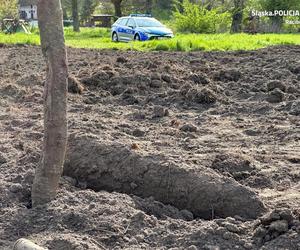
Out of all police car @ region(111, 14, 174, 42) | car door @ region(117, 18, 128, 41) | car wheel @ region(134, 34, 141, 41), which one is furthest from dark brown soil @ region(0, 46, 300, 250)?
car door @ region(117, 18, 128, 41)

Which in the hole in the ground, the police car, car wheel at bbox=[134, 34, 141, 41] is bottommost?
car wheel at bbox=[134, 34, 141, 41]

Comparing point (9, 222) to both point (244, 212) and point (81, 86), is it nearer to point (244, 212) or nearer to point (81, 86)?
point (244, 212)

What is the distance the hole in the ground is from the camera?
16.0 feet

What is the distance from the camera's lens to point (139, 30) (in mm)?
27188

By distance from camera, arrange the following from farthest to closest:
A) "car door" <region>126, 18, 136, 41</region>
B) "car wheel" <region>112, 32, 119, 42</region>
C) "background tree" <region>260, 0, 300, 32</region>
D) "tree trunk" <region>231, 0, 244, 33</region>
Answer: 1. "tree trunk" <region>231, 0, 244, 33</region>
2. "background tree" <region>260, 0, 300, 32</region>
3. "car wheel" <region>112, 32, 119, 42</region>
4. "car door" <region>126, 18, 136, 41</region>

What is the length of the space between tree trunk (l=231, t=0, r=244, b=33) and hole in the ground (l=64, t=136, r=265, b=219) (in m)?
34.4

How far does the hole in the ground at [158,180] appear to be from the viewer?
192 inches

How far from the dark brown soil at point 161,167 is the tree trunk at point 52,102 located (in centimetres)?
19

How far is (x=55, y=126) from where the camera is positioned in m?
4.76

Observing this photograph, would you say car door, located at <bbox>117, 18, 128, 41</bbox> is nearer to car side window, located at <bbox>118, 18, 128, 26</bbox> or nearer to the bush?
car side window, located at <bbox>118, 18, 128, 26</bbox>

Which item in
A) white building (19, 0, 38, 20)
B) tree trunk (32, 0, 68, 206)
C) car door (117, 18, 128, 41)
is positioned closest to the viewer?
tree trunk (32, 0, 68, 206)

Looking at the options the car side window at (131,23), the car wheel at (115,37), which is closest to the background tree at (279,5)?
the car wheel at (115,37)

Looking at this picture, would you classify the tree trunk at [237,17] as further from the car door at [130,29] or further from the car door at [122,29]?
the car door at [130,29]

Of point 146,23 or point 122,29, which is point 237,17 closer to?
point 122,29
